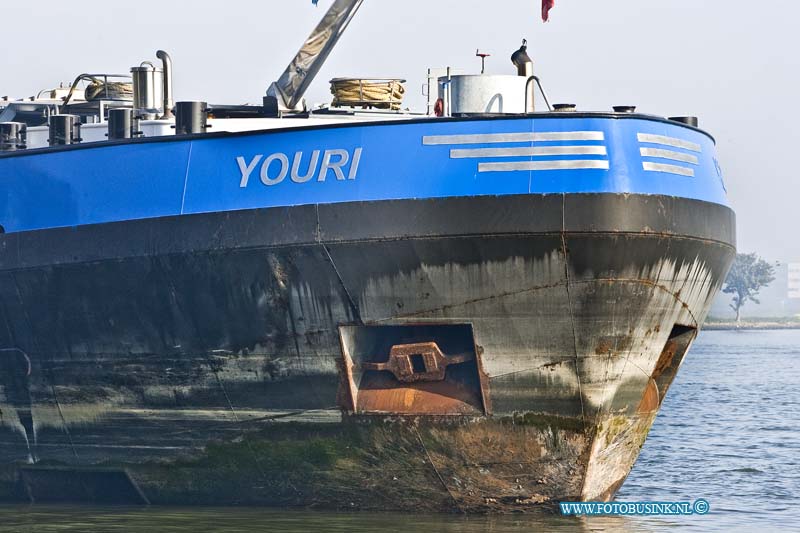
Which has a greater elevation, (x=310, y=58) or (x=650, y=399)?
(x=310, y=58)

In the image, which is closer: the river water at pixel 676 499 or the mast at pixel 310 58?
the river water at pixel 676 499

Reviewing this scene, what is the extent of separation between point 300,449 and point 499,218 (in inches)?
109

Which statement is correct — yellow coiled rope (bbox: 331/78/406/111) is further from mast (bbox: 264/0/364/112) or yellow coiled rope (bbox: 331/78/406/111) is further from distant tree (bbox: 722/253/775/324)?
distant tree (bbox: 722/253/775/324)

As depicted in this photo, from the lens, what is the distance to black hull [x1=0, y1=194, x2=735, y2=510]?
1175 centimetres

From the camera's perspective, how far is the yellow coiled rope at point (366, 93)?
52.1 feet

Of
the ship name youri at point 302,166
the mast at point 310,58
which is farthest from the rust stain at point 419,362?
the mast at point 310,58

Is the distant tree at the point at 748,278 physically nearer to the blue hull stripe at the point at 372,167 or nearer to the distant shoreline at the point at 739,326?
the distant shoreline at the point at 739,326

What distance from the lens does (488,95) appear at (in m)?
12.5

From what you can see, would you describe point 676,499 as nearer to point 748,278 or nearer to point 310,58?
point 310,58

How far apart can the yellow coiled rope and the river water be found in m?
4.97

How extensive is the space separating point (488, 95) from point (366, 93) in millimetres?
3578

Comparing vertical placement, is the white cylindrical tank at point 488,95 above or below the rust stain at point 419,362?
above

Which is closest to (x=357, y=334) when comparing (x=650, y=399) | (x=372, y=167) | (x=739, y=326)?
(x=372, y=167)

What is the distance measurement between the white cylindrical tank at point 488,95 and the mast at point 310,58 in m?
2.31
